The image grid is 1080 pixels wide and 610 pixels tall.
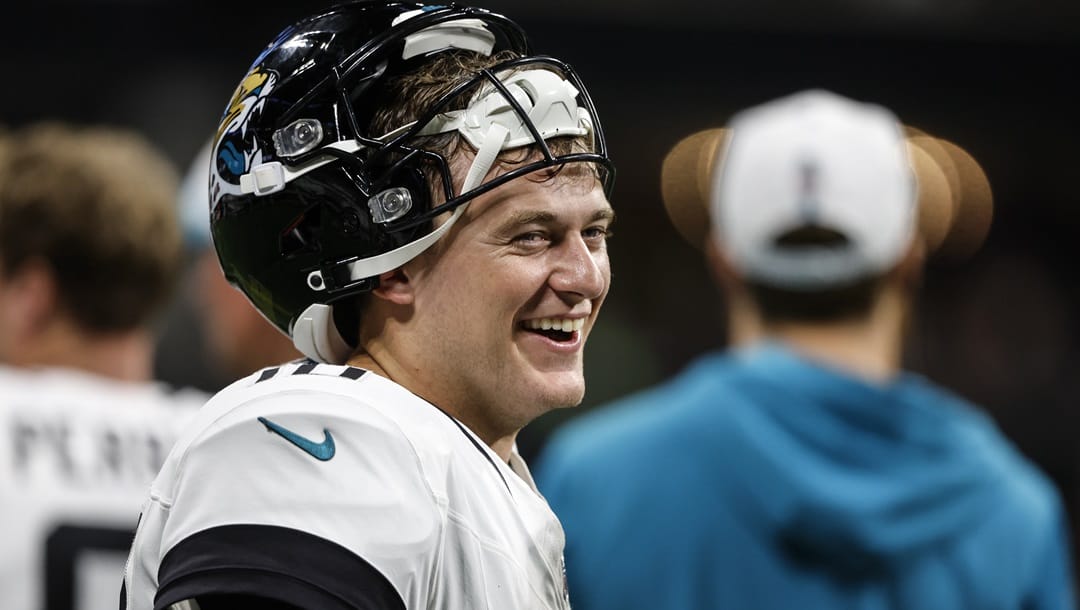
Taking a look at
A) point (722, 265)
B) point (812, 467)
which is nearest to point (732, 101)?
point (722, 265)

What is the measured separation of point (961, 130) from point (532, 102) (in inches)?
426

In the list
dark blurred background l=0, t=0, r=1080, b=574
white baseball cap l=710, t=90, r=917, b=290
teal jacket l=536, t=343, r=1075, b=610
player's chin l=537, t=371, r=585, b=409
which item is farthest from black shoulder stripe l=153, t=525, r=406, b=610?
dark blurred background l=0, t=0, r=1080, b=574

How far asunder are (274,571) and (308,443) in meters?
0.17

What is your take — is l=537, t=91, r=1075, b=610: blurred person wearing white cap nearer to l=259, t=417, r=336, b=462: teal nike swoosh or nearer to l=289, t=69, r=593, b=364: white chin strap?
l=289, t=69, r=593, b=364: white chin strap

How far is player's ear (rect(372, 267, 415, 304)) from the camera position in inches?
72.5

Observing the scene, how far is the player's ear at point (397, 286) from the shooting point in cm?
184

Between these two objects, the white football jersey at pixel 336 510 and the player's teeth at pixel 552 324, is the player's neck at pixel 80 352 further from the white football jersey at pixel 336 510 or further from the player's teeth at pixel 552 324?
the player's teeth at pixel 552 324

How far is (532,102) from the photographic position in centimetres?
181

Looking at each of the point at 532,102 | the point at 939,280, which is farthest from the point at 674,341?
the point at 532,102

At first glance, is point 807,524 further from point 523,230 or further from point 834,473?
point 523,230

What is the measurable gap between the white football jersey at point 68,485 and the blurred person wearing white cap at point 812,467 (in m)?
1.03

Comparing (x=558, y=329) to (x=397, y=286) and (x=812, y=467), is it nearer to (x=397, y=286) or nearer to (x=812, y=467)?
(x=397, y=286)

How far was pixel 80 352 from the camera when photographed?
3824mm

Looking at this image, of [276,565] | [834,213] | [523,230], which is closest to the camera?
[276,565]
